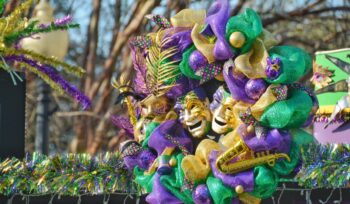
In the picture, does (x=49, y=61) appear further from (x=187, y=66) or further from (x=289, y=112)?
(x=289, y=112)

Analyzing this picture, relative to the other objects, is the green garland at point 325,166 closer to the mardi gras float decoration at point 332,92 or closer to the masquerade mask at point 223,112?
the masquerade mask at point 223,112

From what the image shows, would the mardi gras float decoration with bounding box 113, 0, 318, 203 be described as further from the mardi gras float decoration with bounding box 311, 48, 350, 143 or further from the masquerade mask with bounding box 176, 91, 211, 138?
the mardi gras float decoration with bounding box 311, 48, 350, 143

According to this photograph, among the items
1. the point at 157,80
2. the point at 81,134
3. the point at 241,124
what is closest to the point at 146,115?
the point at 157,80

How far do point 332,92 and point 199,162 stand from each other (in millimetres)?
1283

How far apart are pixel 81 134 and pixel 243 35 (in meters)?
6.96

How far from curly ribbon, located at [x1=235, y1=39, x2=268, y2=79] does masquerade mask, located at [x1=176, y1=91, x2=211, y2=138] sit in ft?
0.75

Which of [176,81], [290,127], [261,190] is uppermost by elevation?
[176,81]

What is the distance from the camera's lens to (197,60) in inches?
102

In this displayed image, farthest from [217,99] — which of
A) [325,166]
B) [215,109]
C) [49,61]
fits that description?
[49,61]

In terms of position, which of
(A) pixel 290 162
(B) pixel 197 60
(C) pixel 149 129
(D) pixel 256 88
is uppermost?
(B) pixel 197 60

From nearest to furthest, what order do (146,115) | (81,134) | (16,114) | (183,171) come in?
(183,171), (146,115), (16,114), (81,134)

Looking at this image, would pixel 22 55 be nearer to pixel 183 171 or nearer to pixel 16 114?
pixel 16 114

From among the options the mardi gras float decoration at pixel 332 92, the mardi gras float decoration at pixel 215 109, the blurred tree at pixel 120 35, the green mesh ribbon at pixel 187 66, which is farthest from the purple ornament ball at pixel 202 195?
the blurred tree at pixel 120 35

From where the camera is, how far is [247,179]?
2.43m
